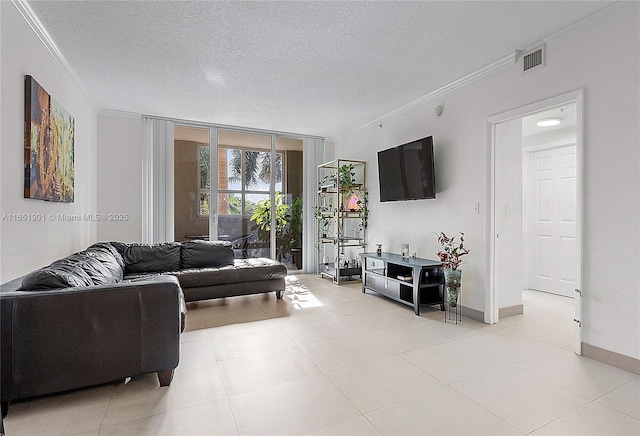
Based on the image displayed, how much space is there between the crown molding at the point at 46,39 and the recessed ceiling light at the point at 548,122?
518 centimetres

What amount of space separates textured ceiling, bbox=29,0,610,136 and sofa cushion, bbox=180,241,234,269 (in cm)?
196

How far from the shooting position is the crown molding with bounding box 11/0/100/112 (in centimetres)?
236

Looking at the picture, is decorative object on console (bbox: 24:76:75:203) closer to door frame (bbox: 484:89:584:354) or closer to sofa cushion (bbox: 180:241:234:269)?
sofa cushion (bbox: 180:241:234:269)

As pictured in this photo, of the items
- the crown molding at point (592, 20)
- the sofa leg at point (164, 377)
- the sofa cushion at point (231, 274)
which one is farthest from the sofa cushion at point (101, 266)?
the crown molding at point (592, 20)

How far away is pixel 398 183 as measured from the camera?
175 inches

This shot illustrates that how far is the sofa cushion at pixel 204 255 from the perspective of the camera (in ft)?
14.2

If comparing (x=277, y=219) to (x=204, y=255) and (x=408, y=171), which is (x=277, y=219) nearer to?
(x=204, y=255)

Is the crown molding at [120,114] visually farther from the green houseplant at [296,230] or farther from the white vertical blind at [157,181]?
the green houseplant at [296,230]

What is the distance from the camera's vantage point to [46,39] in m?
2.76

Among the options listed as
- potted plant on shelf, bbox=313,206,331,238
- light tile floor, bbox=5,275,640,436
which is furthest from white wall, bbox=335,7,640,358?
potted plant on shelf, bbox=313,206,331,238

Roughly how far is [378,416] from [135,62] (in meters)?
3.71

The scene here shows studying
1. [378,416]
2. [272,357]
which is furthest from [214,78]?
[378,416]

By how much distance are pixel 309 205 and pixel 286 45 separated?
3.66 meters

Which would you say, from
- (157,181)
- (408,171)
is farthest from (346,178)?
(157,181)
